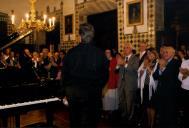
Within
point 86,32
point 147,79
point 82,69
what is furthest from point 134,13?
point 82,69

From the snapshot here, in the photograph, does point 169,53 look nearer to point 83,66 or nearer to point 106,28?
point 83,66

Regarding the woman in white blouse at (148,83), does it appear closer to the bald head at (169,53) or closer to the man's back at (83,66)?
the bald head at (169,53)

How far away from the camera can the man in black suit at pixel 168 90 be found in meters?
4.61

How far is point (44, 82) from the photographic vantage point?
5027 mm

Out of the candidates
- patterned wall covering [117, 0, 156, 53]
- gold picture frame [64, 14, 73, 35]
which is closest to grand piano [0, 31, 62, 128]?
patterned wall covering [117, 0, 156, 53]

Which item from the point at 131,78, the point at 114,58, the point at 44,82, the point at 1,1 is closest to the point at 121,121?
the point at 131,78

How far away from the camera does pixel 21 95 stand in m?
4.54

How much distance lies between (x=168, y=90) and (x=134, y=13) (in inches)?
163

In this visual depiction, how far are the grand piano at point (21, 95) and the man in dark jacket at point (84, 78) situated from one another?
1439 mm

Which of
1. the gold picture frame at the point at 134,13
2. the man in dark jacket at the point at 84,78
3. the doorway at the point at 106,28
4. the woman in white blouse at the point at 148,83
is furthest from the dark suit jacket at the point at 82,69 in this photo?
the doorway at the point at 106,28

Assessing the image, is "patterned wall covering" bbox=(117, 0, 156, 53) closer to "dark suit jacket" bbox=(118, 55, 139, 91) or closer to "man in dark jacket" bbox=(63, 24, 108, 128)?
"dark suit jacket" bbox=(118, 55, 139, 91)

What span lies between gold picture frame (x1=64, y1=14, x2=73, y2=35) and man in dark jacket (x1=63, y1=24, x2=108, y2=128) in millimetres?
8051

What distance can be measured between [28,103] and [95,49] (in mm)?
1840

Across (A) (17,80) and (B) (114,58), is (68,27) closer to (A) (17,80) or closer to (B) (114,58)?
(B) (114,58)
